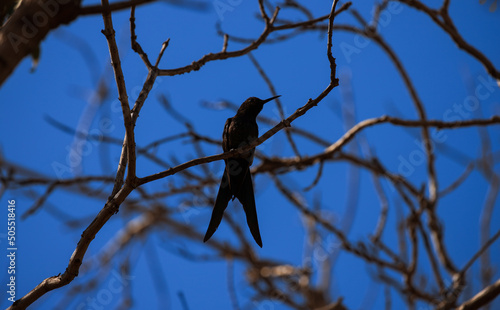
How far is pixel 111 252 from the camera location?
7367 millimetres

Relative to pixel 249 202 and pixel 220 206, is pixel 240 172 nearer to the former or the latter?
pixel 249 202

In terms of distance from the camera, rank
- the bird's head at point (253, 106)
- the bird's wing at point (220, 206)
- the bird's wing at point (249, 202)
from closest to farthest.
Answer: the bird's wing at point (220, 206)
the bird's wing at point (249, 202)
the bird's head at point (253, 106)

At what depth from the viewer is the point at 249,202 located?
3.44 metres

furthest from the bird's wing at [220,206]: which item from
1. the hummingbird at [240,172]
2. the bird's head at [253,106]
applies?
the bird's head at [253,106]

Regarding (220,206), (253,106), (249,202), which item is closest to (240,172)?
(249,202)

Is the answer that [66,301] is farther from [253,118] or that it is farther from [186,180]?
[253,118]

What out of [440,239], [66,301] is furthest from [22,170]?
[440,239]

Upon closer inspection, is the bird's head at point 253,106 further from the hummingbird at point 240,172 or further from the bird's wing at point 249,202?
the bird's wing at point 249,202

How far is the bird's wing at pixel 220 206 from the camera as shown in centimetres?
298

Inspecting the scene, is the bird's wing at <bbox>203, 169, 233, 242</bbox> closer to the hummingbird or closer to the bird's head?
the hummingbird

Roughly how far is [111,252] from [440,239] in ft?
15.5

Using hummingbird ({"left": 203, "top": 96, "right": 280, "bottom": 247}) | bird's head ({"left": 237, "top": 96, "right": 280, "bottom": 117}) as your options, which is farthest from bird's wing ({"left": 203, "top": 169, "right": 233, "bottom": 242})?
bird's head ({"left": 237, "top": 96, "right": 280, "bottom": 117})

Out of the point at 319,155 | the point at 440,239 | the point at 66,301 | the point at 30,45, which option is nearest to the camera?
the point at 30,45

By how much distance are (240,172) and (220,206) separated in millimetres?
473
